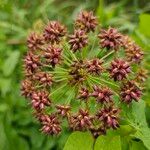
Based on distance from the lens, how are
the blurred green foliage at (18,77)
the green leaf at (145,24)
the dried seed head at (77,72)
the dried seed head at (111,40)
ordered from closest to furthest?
the dried seed head at (77,72) < the dried seed head at (111,40) < the green leaf at (145,24) < the blurred green foliage at (18,77)

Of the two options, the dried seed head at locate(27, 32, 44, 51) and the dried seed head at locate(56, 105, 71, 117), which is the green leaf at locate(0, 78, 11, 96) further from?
the dried seed head at locate(56, 105, 71, 117)

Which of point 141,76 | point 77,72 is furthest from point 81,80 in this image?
point 141,76

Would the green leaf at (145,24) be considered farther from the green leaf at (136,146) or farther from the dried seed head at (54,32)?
the green leaf at (136,146)

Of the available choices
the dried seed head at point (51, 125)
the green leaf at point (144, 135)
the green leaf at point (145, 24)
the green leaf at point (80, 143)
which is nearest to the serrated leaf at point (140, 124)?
the green leaf at point (144, 135)

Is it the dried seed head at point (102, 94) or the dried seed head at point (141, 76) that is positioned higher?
the dried seed head at point (141, 76)

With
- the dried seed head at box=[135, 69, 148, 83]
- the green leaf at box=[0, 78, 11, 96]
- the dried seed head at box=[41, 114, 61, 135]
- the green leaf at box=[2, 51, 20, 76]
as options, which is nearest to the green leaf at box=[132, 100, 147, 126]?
the dried seed head at box=[135, 69, 148, 83]

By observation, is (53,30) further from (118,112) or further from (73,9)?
(73,9)

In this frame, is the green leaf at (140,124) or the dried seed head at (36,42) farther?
the dried seed head at (36,42)

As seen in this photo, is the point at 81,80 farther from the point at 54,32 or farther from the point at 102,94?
the point at 54,32
